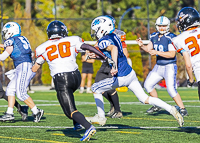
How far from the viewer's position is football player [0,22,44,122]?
7199 millimetres

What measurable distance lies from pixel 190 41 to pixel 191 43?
3 cm

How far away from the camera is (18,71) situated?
7324 millimetres

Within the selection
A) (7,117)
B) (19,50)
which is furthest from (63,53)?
(7,117)

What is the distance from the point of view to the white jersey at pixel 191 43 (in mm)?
5215

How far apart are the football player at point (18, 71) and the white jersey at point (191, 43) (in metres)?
3.11

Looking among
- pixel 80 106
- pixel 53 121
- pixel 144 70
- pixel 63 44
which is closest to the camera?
pixel 63 44

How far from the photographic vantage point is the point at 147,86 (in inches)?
316

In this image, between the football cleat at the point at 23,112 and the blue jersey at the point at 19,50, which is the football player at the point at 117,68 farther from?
the football cleat at the point at 23,112

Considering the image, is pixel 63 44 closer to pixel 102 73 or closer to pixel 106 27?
pixel 106 27

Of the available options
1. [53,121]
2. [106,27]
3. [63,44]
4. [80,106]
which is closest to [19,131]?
[53,121]

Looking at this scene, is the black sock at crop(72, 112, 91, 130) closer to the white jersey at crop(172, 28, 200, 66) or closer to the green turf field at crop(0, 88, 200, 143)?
the green turf field at crop(0, 88, 200, 143)

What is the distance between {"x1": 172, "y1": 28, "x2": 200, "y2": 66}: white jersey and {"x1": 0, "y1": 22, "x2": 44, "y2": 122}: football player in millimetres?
3106

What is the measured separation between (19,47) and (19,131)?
72.6 inches

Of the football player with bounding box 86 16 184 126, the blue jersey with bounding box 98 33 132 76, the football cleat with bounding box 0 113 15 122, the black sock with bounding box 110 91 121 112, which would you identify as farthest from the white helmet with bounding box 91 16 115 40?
the football cleat with bounding box 0 113 15 122
